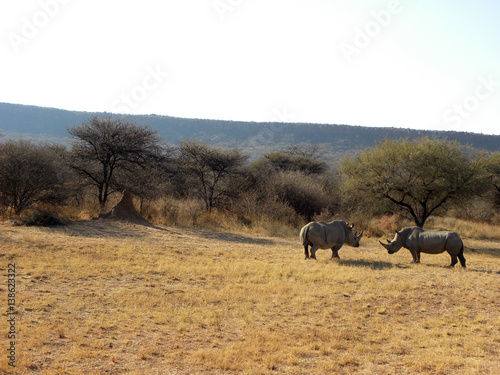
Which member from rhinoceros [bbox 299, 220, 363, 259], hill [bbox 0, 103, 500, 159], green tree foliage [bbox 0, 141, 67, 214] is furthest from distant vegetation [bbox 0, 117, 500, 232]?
hill [bbox 0, 103, 500, 159]

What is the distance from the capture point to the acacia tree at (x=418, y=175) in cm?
1900

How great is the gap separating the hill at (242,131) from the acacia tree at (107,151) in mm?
48406

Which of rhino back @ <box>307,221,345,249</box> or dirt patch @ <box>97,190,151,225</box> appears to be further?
dirt patch @ <box>97,190,151,225</box>

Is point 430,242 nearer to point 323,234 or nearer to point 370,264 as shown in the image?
point 370,264


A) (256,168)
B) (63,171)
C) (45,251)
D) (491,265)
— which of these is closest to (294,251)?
(491,265)

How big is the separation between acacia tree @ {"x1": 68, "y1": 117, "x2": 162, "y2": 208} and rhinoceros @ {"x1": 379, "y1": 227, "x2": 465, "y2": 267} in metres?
13.7

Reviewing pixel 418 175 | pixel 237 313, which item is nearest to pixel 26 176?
pixel 237 313

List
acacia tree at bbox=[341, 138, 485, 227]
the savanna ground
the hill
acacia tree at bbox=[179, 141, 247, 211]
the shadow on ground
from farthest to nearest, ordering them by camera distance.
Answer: the hill < acacia tree at bbox=[179, 141, 247, 211] < acacia tree at bbox=[341, 138, 485, 227] < the shadow on ground < the savanna ground

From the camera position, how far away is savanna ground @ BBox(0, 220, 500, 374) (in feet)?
16.9

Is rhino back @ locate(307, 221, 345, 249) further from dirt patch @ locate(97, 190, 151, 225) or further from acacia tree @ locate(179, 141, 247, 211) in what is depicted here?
acacia tree @ locate(179, 141, 247, 211)

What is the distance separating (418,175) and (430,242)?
24.4 feet

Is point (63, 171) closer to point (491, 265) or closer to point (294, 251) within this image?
point (294, 251)

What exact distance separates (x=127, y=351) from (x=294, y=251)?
984cm

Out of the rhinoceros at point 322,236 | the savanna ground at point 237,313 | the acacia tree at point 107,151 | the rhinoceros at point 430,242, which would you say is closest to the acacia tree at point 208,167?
the acacia tree at point 107,151
